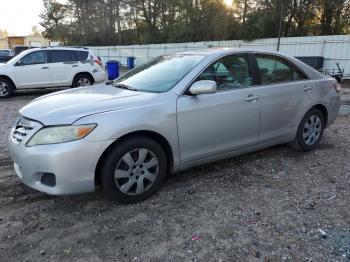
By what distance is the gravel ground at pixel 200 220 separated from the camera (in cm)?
290

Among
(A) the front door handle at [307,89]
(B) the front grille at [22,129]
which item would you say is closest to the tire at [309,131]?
(A) the front door handle at [307,89]

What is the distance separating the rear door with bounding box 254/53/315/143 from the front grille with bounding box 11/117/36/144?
264 centimetres

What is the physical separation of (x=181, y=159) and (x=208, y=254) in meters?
1.23

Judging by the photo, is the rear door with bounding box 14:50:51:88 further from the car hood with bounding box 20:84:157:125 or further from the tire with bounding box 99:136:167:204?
the tire with bounding box 99:136:167:204

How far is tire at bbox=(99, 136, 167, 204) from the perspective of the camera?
3.38 meters

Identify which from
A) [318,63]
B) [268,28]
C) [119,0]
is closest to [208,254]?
[318,63]

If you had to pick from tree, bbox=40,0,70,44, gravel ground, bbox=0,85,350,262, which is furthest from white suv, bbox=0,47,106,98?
tree, bbox=40,0,70,44

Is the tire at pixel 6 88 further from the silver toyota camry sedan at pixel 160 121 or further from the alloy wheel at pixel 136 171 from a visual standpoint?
the alloy wheel at pixel 136 171

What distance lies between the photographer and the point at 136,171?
356cm

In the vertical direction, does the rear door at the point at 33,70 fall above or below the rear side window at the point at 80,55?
below

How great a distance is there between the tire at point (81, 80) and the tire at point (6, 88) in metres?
1.95

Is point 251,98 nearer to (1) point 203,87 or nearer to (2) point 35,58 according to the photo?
(1) point 203,87

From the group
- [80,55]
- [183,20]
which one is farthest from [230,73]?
[183,20]

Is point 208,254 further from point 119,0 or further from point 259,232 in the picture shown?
point 119,0
